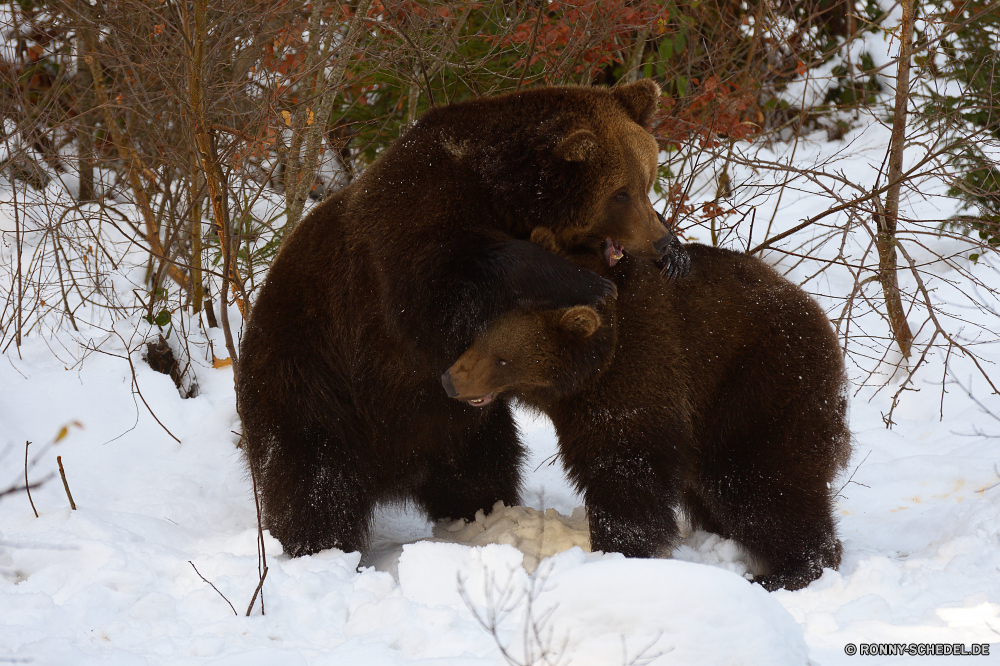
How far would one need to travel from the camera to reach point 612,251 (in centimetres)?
440

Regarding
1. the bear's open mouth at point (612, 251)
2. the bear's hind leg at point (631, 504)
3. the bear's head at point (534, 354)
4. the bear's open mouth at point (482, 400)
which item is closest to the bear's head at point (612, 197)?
the bear's open mouth at point (612, 251)

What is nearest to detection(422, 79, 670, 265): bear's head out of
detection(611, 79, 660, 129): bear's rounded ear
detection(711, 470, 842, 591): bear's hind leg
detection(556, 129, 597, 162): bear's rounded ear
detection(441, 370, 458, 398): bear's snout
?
detection(556, 129, 597, 162): bear's rounded ear

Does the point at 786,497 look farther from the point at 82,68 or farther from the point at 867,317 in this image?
the point at 82,68

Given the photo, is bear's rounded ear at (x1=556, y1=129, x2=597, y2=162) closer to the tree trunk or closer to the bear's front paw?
the bear's front paw

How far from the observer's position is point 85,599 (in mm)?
3225

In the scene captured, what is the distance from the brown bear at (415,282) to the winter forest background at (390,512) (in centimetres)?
41

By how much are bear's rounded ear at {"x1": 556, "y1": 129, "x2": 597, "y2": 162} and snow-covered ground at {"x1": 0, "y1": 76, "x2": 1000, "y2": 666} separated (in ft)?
5.75

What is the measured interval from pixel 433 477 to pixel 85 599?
2106 millimetres

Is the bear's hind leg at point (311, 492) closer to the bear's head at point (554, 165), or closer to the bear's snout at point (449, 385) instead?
the bear's snout at point (449, 385)

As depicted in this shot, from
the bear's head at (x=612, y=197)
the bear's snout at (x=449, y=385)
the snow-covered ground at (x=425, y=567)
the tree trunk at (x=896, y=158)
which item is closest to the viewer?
the snow-covered ground at (x=425, y=567)

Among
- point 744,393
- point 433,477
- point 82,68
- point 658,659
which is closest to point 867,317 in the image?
point 744,393

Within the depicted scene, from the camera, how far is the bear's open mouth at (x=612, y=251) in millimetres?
4391

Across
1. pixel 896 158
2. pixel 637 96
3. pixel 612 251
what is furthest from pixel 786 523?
pixel 896 158

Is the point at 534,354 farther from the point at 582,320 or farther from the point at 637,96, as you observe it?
the point at 637,96
